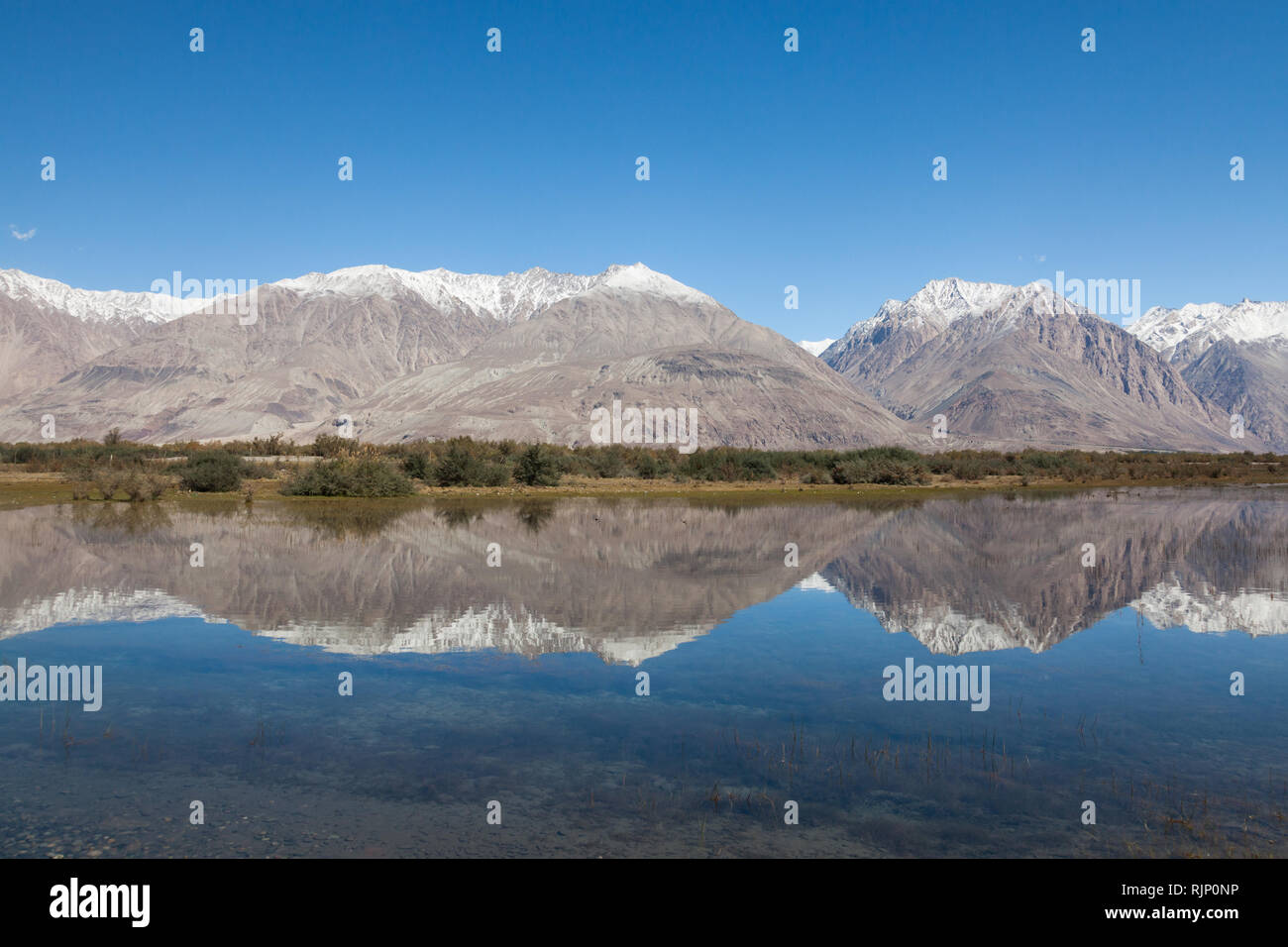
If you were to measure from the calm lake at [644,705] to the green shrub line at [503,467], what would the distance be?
34.9 metres

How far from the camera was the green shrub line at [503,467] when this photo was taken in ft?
211

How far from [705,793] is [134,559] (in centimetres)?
2522

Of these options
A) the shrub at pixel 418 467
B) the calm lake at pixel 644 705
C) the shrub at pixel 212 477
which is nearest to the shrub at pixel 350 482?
the shrub at pixel 212 477

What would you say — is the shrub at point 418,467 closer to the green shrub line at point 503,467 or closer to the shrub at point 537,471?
the green shrub line at point 503,467

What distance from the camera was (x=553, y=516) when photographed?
47531 millimetres

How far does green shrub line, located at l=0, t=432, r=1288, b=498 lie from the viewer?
6431 centimetres

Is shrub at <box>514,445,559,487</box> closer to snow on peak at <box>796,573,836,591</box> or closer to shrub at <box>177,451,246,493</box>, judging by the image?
shrub at <box>177,451,246,493</box>

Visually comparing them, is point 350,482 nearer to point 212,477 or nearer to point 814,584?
point 212,477

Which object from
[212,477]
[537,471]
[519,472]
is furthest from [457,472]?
[212,477]

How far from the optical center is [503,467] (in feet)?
253

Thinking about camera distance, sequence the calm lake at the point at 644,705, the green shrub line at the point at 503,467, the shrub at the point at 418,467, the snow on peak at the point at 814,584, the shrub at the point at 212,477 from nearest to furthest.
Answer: the calm lake at the point at 644,705
the snow on peak at the point at 814,584
the green shrub line at the point at 503,467
the shrub at the point at 212,477
the shrub at the point at 418,467

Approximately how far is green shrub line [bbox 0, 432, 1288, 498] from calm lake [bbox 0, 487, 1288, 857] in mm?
34935
